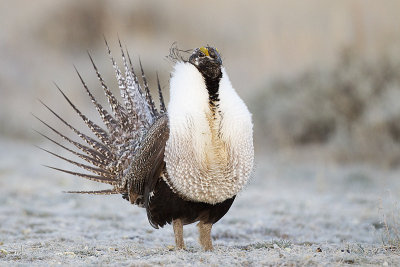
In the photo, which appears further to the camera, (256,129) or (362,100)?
(256,129)

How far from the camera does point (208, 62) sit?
352cm

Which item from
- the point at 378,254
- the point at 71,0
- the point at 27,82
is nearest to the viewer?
the point at 378,254

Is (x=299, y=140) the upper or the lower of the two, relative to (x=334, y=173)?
upper

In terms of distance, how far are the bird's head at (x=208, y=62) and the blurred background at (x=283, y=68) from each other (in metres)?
2.02

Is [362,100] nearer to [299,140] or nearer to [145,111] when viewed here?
[299,140]

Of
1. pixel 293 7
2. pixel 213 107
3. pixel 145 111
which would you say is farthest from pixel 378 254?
pixel 293 7

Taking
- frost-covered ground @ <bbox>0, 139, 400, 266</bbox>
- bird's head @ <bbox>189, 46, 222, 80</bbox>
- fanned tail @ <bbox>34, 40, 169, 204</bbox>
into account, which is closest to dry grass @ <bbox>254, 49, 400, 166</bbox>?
frost-covered ground @ <bbox>0, 139, 400, 266</bbox>

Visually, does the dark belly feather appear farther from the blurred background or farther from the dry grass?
the dry grass

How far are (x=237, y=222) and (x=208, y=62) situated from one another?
2.41 meters

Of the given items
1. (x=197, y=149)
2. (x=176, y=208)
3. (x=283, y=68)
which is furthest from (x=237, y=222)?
(x=283, y=68)

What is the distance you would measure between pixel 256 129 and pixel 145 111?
608cm

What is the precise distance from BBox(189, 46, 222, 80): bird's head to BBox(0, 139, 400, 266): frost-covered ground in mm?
1050

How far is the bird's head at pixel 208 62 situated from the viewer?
3506 millimetres

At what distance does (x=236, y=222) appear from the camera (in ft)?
18.3
